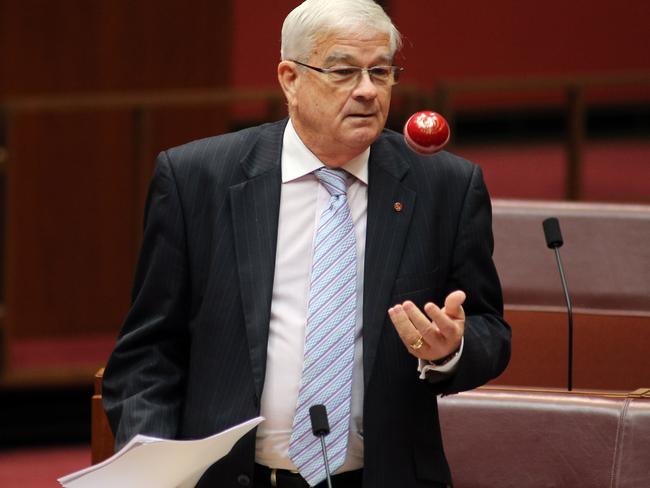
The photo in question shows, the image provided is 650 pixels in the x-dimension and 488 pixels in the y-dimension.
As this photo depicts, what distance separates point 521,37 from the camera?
7133 millimetres

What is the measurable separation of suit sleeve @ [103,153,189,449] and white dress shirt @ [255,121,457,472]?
0.14 meters

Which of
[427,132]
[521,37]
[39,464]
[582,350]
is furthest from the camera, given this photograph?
[521,37]

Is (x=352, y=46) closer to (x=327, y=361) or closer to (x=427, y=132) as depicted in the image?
(x=427, y=132)

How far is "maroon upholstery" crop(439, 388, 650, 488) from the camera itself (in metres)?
2.18

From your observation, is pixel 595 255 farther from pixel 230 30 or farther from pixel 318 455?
pixel 230 30

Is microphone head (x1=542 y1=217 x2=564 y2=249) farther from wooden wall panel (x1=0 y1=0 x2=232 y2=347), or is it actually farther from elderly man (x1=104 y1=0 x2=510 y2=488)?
→ wooden wall panel (x1=0 y1=0 x2=232 y2=347)

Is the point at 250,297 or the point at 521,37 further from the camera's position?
the point at 521,37

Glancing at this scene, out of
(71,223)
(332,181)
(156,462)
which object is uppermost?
(332,181)

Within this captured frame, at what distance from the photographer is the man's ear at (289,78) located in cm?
190

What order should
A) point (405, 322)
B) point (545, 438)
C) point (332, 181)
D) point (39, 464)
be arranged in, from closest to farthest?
point (405, 322)
point (332, 181)
point (545, 438)
point (39, 464)

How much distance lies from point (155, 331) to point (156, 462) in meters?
0.22

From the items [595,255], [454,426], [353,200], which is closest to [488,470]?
[454,426]

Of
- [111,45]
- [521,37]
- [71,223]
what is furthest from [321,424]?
[521,37]

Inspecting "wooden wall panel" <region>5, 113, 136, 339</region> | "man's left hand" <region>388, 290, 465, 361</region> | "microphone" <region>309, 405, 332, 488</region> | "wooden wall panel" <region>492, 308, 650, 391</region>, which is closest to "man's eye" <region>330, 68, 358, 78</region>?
"man's left hand" <region>388, 290, 465, 361</region>
